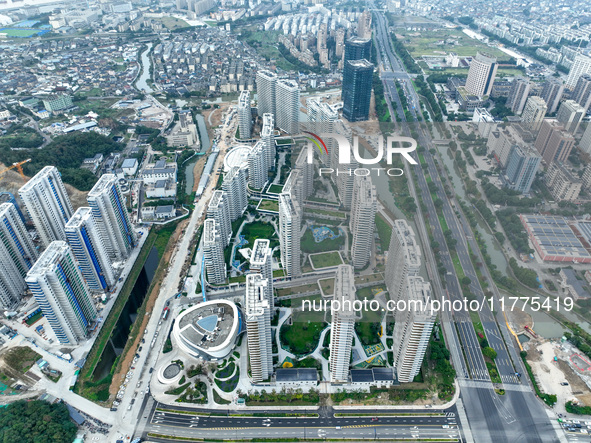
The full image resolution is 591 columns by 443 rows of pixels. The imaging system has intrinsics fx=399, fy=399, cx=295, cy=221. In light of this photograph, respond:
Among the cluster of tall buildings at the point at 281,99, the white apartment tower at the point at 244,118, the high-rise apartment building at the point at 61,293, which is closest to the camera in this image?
the high-rise apartment building at the point at 61,293

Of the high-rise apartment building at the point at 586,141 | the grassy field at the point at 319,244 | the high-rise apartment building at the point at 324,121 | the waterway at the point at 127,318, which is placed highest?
the high-rise apartment building at the point at 324,121

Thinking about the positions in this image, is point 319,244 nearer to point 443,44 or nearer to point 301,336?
point 301,336

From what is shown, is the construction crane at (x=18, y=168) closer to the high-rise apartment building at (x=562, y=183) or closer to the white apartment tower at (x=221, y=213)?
the white apartment tower at (x=221, y=213)

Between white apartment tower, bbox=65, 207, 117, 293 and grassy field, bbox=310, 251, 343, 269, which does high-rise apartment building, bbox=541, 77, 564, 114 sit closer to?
grassy field, bbox=310, 251, 343, 269

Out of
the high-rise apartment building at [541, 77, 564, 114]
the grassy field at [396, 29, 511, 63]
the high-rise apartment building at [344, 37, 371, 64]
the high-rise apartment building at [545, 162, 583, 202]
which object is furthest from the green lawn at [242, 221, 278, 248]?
the grassy field at [396, 29, 511, 63]

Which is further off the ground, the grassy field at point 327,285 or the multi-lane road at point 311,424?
the grassy field at point 327,285

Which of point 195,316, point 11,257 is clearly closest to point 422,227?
point 195,316

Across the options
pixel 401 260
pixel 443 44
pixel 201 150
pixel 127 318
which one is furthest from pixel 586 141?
pixel 127 318

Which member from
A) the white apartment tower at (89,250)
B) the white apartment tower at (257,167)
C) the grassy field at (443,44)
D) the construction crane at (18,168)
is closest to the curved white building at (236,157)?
the white apartment tower at (257,167)
